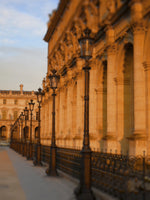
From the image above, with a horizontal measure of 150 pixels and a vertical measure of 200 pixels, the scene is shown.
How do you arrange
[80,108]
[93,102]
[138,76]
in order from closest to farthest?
[138,76], [93,102], [80,108]

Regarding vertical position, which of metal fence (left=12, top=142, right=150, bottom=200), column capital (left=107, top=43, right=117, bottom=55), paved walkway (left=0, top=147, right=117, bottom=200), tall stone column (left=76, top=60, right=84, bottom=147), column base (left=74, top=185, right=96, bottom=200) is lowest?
paved walkway (left=0, top=147, right=117, bottom=200)

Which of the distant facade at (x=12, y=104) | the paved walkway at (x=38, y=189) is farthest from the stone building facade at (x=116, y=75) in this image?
the distant facade at (x=12, y=104)

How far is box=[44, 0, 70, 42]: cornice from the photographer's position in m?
45.5

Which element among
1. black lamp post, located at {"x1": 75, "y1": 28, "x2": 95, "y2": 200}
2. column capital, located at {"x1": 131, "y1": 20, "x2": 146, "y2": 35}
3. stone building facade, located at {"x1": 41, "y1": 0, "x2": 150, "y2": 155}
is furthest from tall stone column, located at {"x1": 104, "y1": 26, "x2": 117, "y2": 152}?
black lamp post, located at {"x1": 75, "y1": 28, "x2": 95, "y2": 200}

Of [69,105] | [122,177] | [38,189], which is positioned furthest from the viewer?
[69,105]

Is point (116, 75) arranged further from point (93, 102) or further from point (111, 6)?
point (93, 102)

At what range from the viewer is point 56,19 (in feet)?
169

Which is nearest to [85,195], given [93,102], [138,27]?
[138,27]

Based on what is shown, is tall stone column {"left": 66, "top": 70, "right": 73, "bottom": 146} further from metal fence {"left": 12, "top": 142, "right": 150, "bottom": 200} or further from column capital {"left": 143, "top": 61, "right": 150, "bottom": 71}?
metal fence {"left": 12, "top": 142, "right": 150, "bottom": 200}

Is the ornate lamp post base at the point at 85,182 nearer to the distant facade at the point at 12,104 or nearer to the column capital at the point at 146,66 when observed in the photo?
the column capital at the point at 146,66

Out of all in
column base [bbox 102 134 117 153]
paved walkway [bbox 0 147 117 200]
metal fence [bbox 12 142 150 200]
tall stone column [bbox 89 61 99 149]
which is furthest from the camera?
tall stone column [bbox 89 61 99 149]

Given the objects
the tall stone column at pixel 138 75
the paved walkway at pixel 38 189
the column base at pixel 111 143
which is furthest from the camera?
the column base at pixel 111 143

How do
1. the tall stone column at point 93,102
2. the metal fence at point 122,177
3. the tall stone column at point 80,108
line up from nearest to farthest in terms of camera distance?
the metal fence at point 122,177, the tall stone column at point 93,102, the tall stone column at point 80,108

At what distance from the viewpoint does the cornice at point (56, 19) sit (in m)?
45.5
